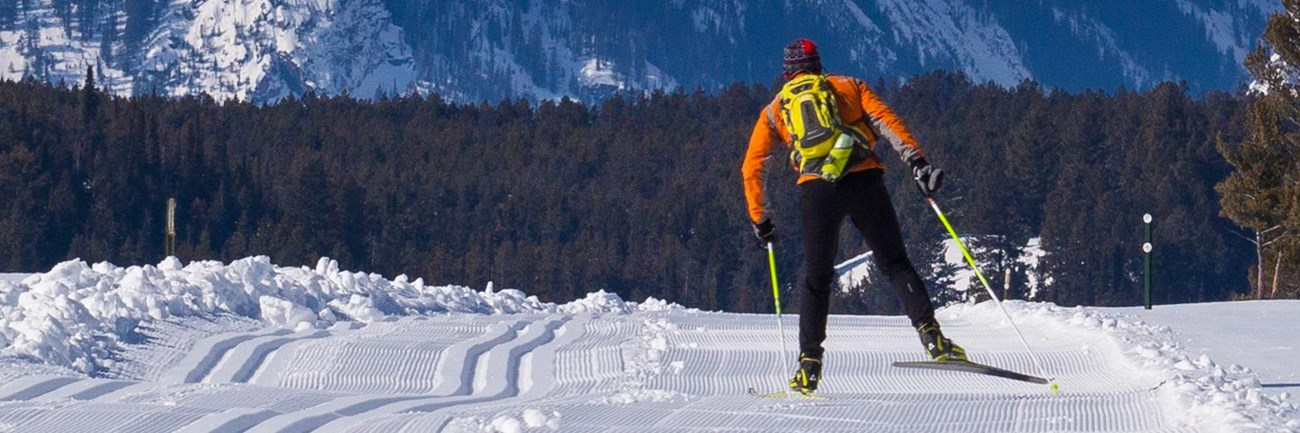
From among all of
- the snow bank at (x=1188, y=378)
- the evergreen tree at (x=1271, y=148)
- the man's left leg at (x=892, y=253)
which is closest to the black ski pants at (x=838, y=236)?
the man's left leg at (x=892, y=253)

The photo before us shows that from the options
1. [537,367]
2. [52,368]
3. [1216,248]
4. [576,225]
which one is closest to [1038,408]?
[537,367]

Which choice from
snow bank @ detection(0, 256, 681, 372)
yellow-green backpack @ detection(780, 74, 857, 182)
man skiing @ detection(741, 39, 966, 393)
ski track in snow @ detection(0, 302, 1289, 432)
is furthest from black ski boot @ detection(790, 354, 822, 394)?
snow bank @ detection(0, 256, 681, 372)

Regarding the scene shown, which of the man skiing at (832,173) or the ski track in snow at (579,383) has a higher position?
the man skiing at (832,173)

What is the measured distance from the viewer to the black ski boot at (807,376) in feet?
23.3

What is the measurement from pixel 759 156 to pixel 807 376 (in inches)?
33.3

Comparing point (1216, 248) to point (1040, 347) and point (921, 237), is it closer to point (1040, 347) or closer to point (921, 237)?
point (921, 237)

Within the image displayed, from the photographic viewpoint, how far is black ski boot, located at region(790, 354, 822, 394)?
280 inches

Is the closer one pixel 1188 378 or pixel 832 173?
pixel 832 173

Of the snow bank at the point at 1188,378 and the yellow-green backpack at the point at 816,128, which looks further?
the yellow-green backpack at the point at 816,128

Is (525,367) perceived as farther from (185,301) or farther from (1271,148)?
(1271,148)

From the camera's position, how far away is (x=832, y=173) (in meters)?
6.88

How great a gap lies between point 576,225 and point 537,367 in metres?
119

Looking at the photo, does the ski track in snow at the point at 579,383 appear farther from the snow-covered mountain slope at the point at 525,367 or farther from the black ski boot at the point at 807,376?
the black ski boot at the point at 807,376

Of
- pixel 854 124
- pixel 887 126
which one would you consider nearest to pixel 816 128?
pixel 854 124
